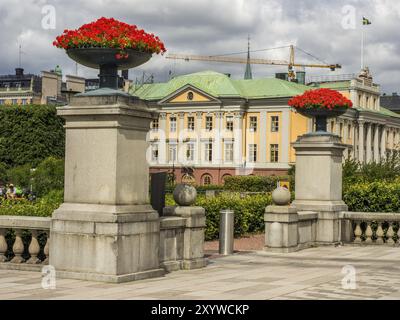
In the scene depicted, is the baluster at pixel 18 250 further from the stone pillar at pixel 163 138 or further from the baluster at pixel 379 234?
the stone pillar at pixel 163 138

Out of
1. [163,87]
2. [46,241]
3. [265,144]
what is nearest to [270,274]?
Result: [46,241]

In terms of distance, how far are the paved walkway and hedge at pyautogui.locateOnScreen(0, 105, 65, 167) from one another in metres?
62.8

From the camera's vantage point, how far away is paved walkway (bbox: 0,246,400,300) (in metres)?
9.80

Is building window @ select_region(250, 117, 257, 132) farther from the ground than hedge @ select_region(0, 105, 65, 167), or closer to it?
farther from the ground

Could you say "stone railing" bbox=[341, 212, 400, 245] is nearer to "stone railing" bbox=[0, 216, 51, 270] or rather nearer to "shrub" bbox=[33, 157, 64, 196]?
"stone railing" bbox=[0, 216, 51, 270]

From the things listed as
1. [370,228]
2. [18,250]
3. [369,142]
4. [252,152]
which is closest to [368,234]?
[370,228]

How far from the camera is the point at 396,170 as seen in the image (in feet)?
87.3

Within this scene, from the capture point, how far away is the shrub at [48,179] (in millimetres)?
29188

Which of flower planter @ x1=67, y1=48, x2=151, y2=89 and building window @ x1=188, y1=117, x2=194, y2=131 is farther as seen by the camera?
building window @ x1=188, y1=117, x2=194, y2=131

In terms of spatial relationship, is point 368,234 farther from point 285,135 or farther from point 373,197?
point 285,135

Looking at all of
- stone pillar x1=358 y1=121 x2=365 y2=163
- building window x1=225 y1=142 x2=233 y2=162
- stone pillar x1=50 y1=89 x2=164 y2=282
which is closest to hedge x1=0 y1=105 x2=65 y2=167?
building window x1=225 y1=142 x2=233 y2=162

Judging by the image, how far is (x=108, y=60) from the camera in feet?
37.5

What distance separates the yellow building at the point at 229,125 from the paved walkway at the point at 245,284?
236 ft
